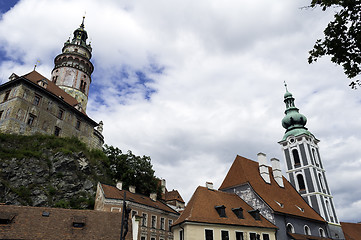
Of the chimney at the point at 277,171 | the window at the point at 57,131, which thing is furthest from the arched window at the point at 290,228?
the window at the point at 57,131

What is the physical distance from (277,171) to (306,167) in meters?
5.19

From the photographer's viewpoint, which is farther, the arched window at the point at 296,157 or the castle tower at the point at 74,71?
the castle tower at the point at 74,71

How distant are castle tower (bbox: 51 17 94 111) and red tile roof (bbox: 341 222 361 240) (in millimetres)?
45993

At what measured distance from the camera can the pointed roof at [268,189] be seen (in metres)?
28.8

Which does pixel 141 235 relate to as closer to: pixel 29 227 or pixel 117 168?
pixel 117 168

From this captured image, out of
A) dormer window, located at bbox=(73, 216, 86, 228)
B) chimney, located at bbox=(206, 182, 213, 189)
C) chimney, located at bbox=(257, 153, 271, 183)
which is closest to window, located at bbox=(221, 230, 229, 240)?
chimney, located at bbox=(206, 182, 213, 189)

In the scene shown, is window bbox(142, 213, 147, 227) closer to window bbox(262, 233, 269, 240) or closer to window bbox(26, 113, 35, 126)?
window bbox(262, 233, 269, 240)

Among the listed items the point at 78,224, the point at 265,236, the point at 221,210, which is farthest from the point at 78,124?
the point at 265,236

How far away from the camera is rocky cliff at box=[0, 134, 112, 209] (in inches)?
1029

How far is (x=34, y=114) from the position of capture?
33781 mm

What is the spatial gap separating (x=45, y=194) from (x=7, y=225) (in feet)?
31.7

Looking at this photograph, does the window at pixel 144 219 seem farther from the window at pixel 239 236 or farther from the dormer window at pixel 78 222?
the window at pixel 239 236

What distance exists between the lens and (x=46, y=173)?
29219 mm

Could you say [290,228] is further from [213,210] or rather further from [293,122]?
[293,122]
